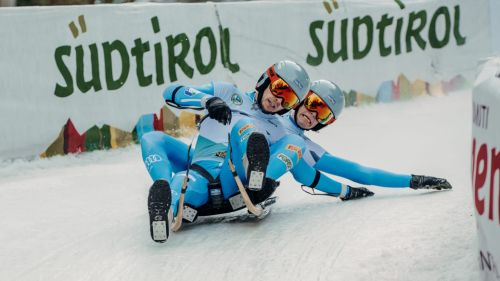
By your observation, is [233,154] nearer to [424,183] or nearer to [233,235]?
[233,235]

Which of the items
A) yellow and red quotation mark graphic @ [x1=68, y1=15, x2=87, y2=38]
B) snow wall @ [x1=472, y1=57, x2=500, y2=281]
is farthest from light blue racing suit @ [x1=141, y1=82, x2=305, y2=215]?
yellow and red quotation mark graphic @ [x1=68, y1=15, x2=87, y2=38]

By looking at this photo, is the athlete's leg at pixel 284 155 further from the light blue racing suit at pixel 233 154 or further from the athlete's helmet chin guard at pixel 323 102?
the athlete's helmet chin guard at pixel 323 102

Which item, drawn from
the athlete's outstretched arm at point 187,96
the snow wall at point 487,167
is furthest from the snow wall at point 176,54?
the snow wall at point 487,167

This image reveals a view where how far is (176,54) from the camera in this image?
8.52m

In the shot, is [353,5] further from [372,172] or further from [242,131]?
[242,131]

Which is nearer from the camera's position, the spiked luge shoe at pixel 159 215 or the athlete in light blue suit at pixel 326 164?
the spiked luge shoe at pixel 159 215

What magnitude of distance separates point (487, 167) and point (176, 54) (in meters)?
5.96

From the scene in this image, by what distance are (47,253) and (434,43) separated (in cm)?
803

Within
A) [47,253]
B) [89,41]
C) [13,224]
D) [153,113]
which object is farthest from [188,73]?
[47,253]

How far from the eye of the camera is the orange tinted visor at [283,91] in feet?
16.6

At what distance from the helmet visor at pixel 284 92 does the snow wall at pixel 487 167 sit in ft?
6.57

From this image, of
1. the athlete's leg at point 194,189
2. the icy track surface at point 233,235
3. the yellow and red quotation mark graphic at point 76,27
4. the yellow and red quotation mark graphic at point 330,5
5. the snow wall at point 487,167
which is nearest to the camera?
the snow wall at point 487,167

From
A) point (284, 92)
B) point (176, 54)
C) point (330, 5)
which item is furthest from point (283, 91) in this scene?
point (330, 5)

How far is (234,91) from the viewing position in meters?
5.36
